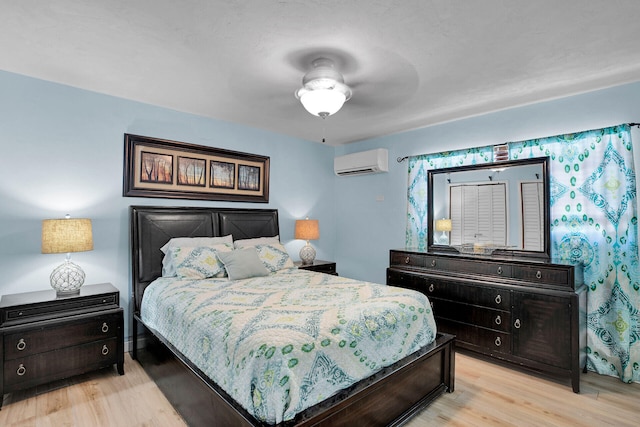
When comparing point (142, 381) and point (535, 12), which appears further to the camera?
point (142, 381)

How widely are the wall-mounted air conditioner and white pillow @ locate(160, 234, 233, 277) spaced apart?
2.11 meters

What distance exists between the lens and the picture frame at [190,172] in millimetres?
3246

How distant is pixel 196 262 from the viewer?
3037 millimetres

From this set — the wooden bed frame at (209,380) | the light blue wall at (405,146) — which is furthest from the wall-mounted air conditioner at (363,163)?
the wooden bed frame at (209,380)

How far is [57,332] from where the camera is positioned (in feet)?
7.97

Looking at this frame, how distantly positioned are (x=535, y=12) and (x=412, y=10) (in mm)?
695

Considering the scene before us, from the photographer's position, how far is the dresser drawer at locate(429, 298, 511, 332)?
9.37 ft

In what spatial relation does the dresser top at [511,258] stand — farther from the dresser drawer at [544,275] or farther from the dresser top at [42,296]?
the dresser top at [42,296]

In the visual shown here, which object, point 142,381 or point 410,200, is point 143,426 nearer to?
point 142,381

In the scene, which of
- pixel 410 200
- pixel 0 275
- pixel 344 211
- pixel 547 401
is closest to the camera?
pixel 547 401

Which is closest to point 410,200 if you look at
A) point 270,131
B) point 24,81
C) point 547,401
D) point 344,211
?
point 344,211

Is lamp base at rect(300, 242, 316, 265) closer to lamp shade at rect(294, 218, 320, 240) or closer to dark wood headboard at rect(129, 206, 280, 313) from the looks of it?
lamp shade at rect(294, 218, 320, 240)

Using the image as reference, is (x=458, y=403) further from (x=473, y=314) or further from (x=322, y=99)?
(x=322, y=99)

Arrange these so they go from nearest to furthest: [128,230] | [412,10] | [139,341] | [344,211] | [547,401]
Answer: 1. [412,10]
2. [547,401]
3. [139,341]
4. [128,230]
5. [344,211]
